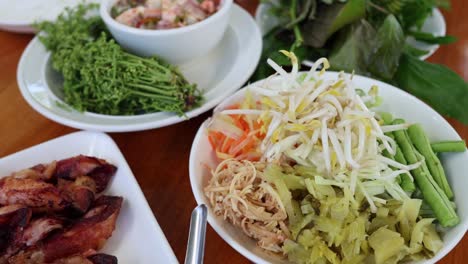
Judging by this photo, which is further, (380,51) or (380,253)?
(380,51)

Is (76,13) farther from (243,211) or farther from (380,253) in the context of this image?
(380,253)

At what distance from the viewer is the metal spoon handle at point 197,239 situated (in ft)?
2.61

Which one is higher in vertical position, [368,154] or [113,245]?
[368,154]

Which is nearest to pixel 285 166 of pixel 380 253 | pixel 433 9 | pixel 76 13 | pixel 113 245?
pixel 380 253

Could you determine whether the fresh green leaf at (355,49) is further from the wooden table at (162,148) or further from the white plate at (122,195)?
the white plate at (122,195)

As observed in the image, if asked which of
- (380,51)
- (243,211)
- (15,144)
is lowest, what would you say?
→ (15,144)

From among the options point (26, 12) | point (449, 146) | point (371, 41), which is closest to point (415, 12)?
point (371, 41)

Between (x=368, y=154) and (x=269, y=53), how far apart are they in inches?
24.6

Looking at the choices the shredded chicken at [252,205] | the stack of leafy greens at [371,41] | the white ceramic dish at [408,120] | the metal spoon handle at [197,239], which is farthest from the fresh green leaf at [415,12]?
the metal spoon handle at [197,239]

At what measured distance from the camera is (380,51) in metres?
1.32

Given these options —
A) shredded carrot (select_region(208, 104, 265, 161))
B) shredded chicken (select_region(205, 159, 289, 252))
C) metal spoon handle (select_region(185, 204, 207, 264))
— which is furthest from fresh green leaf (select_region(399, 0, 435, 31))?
metal spoon handle (select_region(185, 204, 207, 264))

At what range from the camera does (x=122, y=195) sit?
3.26 feet

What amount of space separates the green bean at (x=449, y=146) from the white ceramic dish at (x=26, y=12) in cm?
125

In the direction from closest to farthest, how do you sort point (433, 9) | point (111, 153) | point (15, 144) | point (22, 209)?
point (22, 209), point (111, 153), point (15, 144), point (433, 9)
